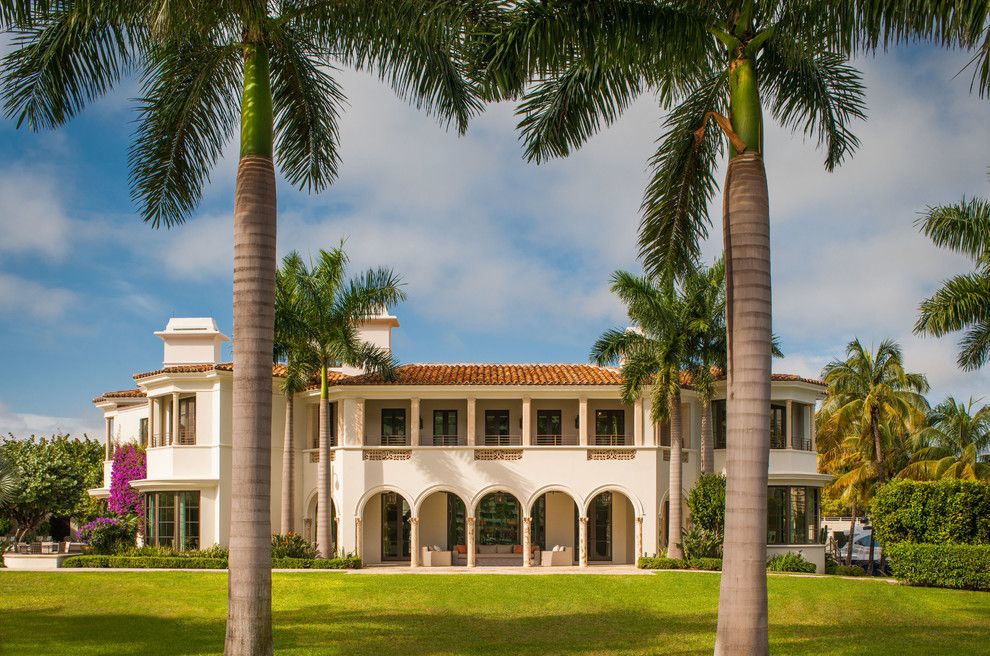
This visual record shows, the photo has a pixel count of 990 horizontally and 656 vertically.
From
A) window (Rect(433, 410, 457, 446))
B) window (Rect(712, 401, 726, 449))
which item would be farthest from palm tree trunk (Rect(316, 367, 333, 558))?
window (Rect(712, 401, 726, 449))

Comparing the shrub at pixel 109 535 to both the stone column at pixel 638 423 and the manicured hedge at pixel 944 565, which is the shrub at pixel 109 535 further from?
the manicured hedge at pixel 944 565

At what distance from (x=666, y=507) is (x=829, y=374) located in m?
13.6

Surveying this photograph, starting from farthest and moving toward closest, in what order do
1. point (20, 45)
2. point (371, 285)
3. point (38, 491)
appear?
point (38, 491)
point (371, 285)
point (20, 45)

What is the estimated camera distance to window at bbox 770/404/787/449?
36.7 metres

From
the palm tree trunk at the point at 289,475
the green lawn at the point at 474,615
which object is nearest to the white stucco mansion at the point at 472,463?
the palm tree trunk at the point at 289,475

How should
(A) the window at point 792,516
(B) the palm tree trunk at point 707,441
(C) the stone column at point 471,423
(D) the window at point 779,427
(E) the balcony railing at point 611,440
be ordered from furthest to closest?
(E) the balcony railing at point 611,440 → (D) the window at point 779,427 → (C) the stone column at point 471,423 → (A) the window at point 792,516 → (B) the palm tree trunk at point 707,441

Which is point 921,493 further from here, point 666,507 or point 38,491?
point 38,491

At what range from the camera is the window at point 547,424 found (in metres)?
38.5

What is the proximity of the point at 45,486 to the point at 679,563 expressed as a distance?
25167 mm

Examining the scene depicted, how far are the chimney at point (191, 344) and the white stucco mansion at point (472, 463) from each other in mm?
5129

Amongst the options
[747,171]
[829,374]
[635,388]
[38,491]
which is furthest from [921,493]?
[38,491]

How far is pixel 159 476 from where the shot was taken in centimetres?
3588

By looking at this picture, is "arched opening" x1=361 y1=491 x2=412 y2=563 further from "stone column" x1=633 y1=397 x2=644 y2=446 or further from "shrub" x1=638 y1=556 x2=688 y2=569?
"shrub" x1=638 y1=556 x2=688 y2=569

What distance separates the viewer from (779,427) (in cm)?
3681
